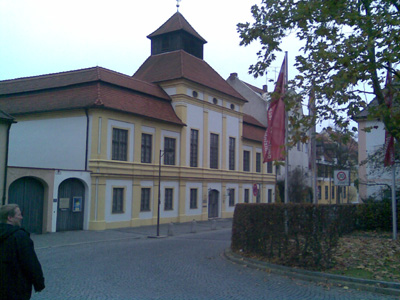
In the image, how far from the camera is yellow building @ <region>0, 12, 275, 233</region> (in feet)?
82.1

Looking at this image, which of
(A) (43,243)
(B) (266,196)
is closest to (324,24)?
(A) (43,243)

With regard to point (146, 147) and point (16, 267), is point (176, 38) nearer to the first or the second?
point (146, 147)

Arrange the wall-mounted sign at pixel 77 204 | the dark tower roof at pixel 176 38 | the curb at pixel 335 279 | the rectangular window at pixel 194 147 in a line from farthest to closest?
the dark tower roof at pixel 176 38, the rectangular window at pixel 194 147, the wall-mounted sign at pixel 77 204, the curb at pixel 335 279

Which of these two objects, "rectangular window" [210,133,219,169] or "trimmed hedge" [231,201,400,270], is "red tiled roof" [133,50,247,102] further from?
"trimmed hedge" [231,201,400,270]

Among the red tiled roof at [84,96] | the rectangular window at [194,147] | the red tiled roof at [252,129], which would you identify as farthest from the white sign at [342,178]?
the red tiled roof at [252,129]

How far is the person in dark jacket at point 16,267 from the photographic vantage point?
15.0 ft

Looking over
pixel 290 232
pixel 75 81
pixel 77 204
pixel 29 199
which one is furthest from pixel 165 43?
pixel 290 232

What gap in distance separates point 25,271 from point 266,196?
42443 mm

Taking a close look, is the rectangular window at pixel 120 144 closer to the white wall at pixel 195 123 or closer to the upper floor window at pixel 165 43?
the white wall at pixel 195 123

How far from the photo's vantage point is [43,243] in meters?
19.4

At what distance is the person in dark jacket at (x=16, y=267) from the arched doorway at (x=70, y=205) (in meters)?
20.4

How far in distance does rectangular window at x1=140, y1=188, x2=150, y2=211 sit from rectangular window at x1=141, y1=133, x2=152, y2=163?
6.85ft

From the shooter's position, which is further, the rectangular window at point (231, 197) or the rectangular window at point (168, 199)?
the rectangular window at point (231, 197)

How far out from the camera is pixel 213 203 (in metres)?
37.6
